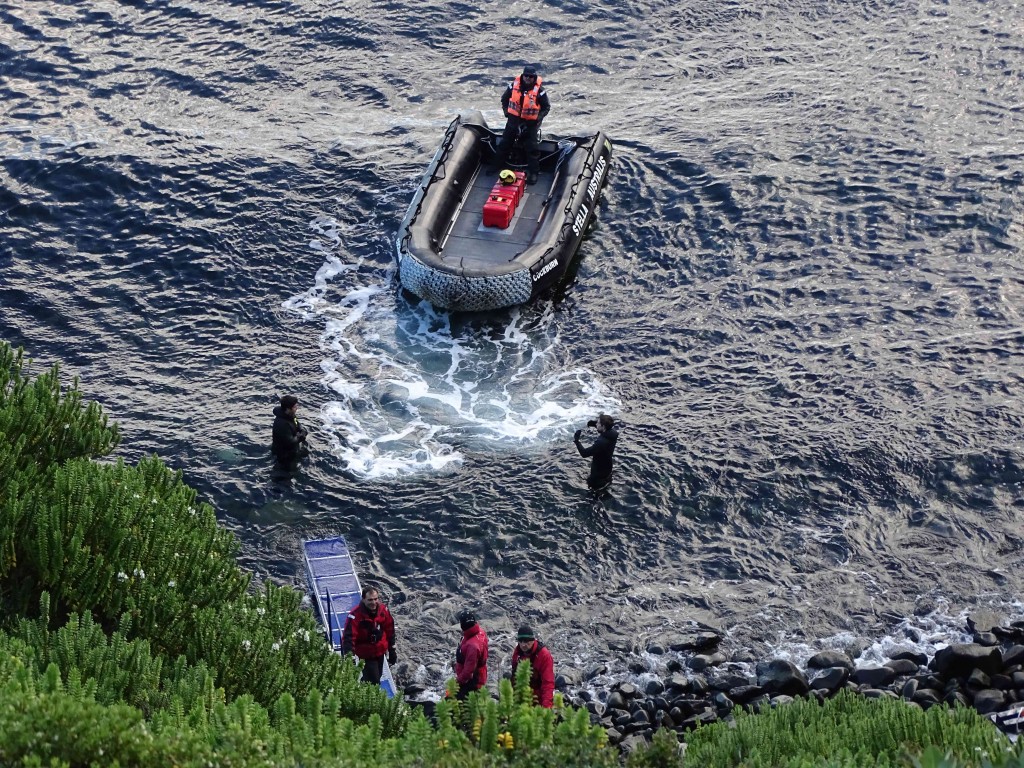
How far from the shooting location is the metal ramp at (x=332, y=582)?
685 inches

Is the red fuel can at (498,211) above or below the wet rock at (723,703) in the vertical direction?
above

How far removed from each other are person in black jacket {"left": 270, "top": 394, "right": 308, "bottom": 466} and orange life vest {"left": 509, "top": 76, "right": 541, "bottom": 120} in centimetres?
997

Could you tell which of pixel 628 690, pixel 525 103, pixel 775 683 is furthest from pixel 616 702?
pixel 525 103

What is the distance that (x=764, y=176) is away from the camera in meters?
28.7

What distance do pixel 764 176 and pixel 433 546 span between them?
540 inches

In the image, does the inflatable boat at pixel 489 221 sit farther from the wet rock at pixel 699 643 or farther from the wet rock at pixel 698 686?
the wet rock at pixel 698 686

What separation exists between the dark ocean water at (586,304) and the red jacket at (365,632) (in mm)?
2109

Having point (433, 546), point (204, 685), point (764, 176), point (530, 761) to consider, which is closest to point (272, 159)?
point (764, 176)

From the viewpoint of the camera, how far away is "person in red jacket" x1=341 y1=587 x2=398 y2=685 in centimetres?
1527

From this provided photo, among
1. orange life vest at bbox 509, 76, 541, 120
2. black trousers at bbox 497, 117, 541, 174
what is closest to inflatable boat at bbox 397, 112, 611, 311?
black trousers at bbox 497, 117, 541, 174

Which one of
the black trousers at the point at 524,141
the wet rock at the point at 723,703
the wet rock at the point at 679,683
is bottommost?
the wet rock at the point at 679,683

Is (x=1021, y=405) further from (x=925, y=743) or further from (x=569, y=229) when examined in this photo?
(x=925, y=743)

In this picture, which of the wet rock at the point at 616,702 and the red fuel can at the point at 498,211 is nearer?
the wet rock at the point at 616,702

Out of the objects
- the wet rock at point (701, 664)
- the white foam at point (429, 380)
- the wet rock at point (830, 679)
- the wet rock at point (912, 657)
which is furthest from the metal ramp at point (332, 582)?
the wet rock at point (912, 657)
